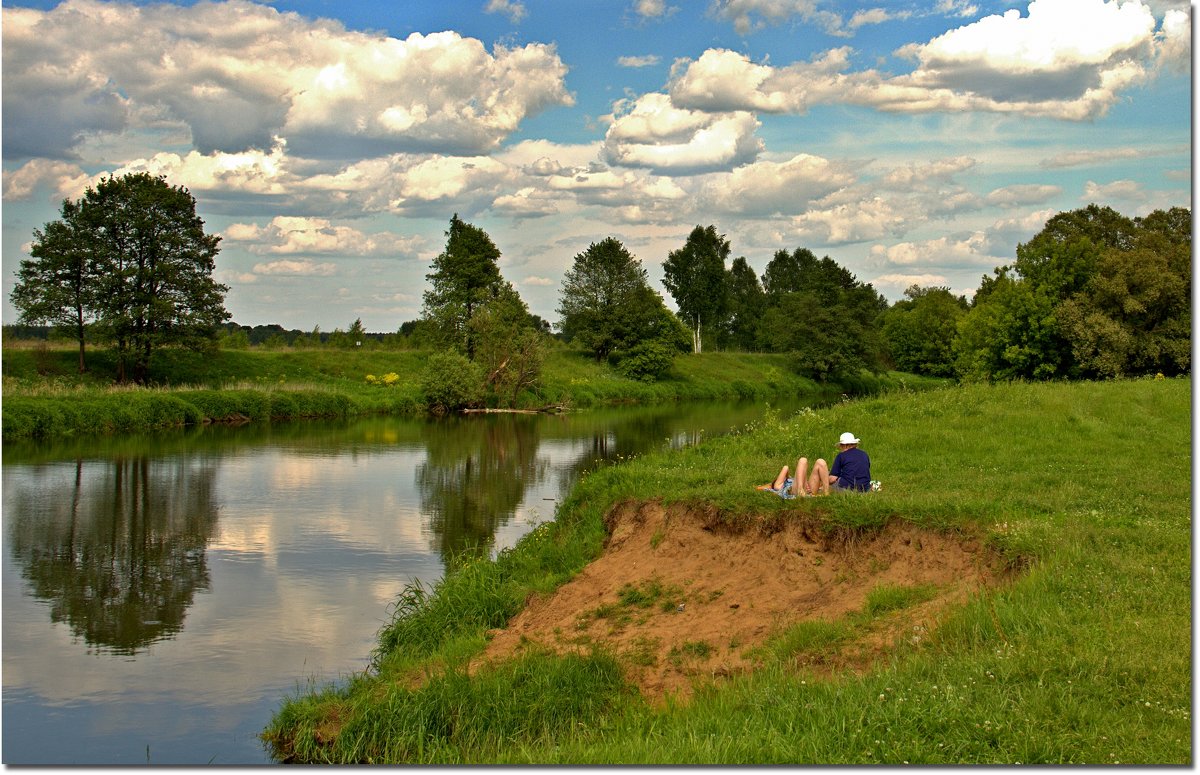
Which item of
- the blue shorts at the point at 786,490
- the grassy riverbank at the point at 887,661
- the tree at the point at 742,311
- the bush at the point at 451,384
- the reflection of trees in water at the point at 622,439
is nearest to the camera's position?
the grassy riverbank at the point at 887,661

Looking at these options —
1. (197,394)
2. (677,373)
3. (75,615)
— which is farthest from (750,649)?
(677,373)

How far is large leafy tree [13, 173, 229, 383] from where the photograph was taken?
4844 cm

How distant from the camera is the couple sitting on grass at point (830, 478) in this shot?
13546mm

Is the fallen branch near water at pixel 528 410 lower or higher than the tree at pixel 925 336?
lower

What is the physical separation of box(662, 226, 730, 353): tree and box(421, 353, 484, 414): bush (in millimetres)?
42074

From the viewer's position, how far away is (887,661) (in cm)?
858

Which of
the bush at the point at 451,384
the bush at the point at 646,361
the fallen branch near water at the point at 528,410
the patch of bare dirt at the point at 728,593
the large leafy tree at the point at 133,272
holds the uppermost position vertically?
the large leafy tree at the point at 133,272

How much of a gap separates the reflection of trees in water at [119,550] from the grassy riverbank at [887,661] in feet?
12.1

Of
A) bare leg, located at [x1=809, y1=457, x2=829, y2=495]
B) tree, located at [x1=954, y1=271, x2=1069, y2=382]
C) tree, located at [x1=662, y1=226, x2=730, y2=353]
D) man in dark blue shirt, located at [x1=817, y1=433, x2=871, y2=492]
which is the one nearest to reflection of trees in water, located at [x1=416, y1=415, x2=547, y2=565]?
bare leg, located at [x1=809, y1=457, x2=829, y2=495]

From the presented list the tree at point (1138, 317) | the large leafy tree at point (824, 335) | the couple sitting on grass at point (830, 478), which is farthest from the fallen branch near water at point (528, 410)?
the couple sitting on grass at point (830, 478)

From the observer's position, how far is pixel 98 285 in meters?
48.8

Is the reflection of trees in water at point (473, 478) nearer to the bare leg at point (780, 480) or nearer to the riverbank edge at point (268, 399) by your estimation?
the bare leg at point (780, 480)

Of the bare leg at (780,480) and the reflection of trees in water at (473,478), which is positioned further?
the reflection of trees in water at (473,478)

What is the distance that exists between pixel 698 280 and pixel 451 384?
46335mm
